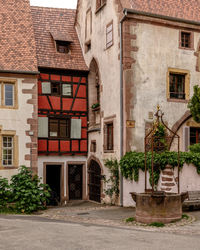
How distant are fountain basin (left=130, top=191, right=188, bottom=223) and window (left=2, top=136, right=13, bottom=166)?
799 cm

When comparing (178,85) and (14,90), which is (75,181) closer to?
(14,90)

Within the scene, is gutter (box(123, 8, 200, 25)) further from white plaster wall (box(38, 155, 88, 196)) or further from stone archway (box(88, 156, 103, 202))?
white plaster wall (box(38, 155, 88, 196))

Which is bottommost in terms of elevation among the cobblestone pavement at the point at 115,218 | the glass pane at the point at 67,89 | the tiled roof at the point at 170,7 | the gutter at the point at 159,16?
the cobblestone pavement at the point at 115,218

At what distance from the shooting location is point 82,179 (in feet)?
72.8

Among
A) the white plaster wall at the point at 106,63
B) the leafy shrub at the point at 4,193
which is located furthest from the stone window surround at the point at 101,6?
the leafy shrub at the point at 4,193

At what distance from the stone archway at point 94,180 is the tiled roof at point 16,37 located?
17.7 feet

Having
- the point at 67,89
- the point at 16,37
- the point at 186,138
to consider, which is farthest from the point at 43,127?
the point at 186,138

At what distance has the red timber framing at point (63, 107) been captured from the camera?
70.0 feet

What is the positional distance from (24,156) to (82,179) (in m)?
3.90

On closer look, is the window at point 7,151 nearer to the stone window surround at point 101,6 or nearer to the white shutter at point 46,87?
the white shutter at point 46,87

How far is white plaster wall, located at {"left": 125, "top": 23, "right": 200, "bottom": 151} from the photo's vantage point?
1844 cm

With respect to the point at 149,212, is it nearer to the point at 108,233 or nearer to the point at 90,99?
the point at 108,233

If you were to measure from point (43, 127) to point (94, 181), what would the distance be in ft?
11.9

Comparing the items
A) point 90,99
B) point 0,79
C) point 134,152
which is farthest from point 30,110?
point 134,152
